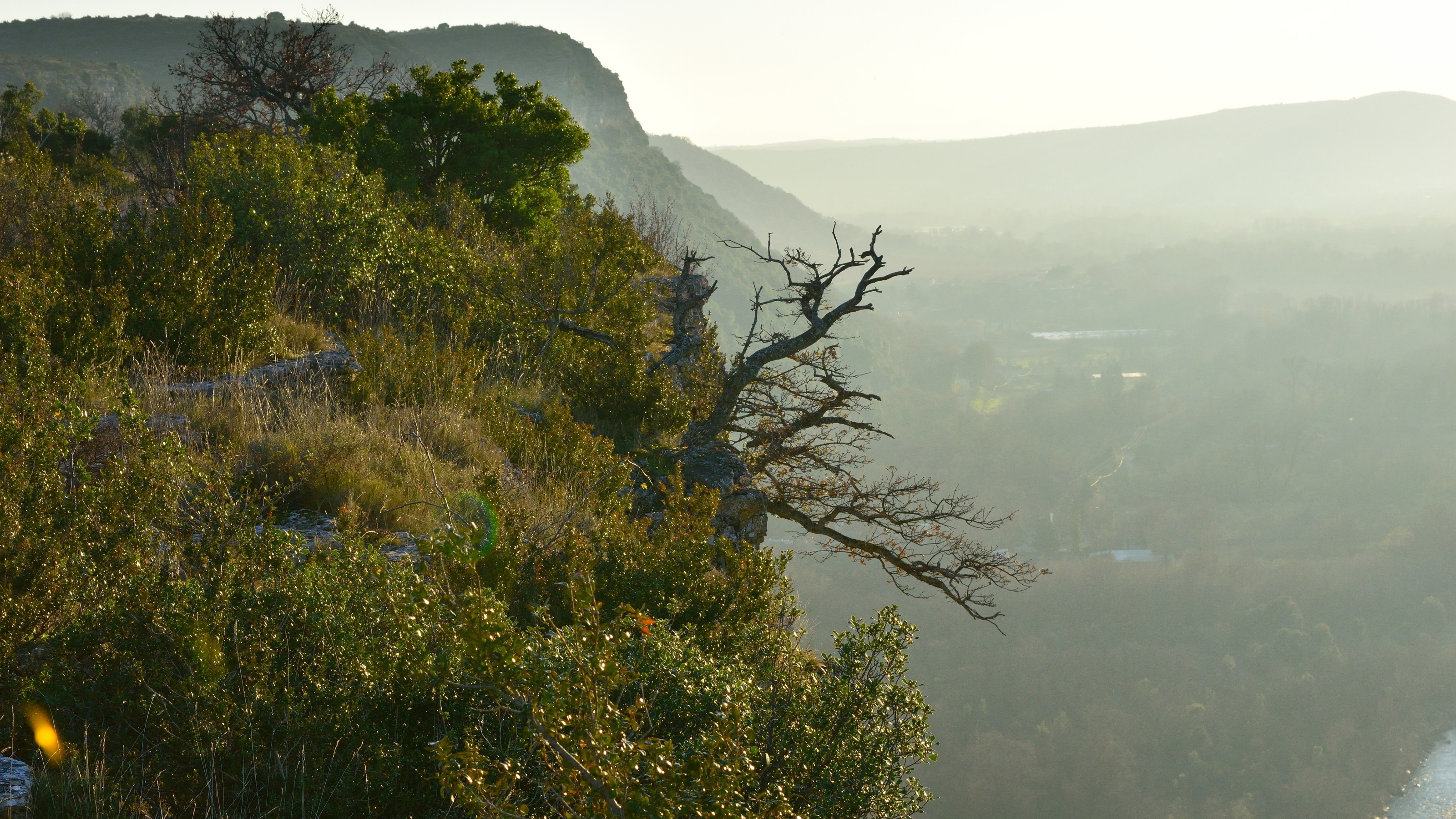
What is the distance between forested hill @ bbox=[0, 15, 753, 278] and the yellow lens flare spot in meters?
52.7

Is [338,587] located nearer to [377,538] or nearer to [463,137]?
[377,538]

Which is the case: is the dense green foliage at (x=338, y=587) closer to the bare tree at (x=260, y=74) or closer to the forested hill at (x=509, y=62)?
the bare tree at (x=260, y=74)

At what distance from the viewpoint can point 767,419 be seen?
35.6ft

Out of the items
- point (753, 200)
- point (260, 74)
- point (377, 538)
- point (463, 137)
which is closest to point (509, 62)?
point (753, 200)

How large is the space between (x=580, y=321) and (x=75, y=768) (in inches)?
314

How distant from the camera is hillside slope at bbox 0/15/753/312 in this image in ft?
192

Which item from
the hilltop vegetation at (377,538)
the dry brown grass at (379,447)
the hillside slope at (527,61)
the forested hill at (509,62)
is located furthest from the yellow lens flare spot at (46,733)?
the forested hill at (509,62)

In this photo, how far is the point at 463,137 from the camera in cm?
1405

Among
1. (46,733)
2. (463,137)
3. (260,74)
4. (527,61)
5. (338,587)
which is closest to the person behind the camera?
(46,733)

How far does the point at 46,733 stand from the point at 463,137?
525 inches

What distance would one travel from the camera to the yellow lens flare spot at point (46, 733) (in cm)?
226

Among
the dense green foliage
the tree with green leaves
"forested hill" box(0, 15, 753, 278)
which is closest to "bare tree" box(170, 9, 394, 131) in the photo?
the tree with green leaves

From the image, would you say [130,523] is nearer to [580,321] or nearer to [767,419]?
[580,321]

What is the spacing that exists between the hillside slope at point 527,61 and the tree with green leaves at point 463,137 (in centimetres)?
3103
